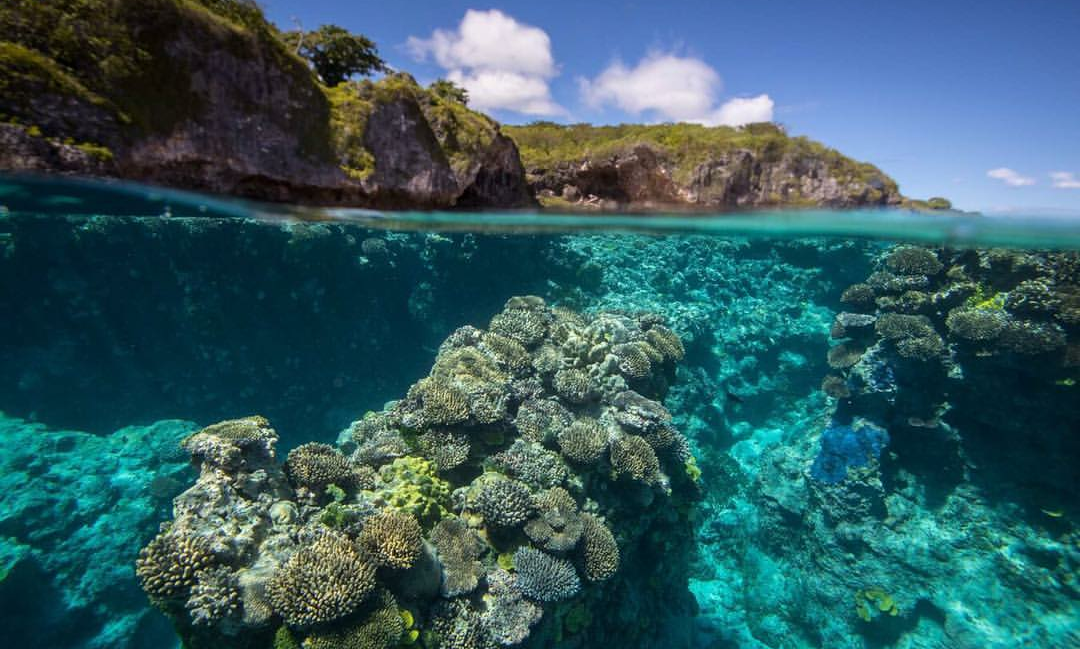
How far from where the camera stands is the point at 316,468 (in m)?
6.43

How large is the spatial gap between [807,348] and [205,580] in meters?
17.1

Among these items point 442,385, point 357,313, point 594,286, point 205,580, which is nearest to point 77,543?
point 357,313

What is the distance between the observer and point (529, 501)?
6738 mm

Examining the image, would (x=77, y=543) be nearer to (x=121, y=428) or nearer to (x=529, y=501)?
(x=121, y=428)

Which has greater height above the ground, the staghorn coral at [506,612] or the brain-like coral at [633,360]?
the brain-like coral at [633,360]

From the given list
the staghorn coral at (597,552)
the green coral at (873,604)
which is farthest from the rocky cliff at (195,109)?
the green coral at (873,604)

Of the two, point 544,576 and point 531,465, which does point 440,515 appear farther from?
point 544,576

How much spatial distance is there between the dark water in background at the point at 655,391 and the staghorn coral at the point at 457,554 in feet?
0.80

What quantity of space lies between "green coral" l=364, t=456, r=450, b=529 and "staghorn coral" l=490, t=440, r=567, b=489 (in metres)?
0.95

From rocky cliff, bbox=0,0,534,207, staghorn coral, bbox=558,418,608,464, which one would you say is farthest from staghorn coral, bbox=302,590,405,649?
rocky cliff, bbox=0,0,534,207

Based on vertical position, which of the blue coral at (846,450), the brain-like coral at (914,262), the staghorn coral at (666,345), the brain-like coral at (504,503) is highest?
the brain-like coral at (914,262)

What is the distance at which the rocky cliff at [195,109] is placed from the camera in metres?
4.41

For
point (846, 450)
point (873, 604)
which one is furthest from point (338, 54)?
point (873, 604)

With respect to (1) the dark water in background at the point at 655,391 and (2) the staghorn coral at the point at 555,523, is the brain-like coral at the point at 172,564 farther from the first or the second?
(2) the staghorn coral at the point at 555,523
